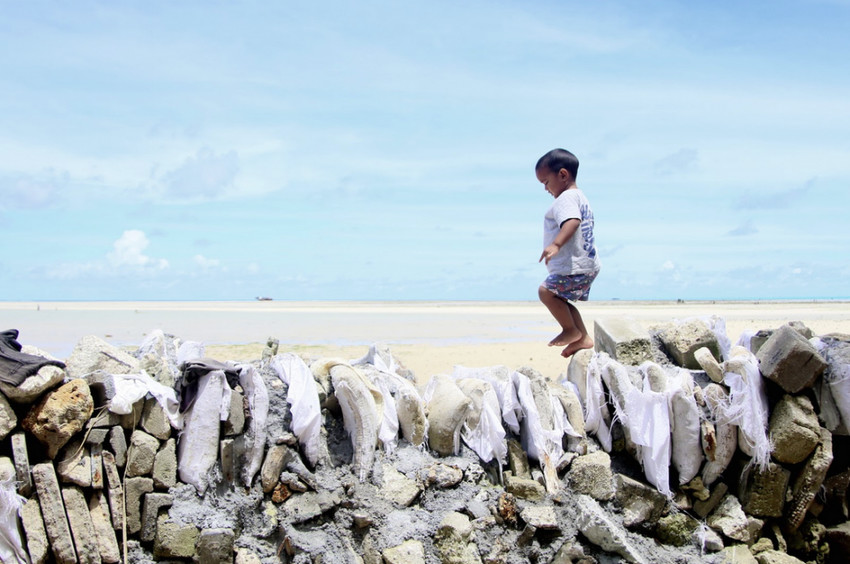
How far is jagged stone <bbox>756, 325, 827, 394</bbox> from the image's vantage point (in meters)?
4.93

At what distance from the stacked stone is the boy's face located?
1985mm

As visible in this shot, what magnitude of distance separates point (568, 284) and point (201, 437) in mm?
3205

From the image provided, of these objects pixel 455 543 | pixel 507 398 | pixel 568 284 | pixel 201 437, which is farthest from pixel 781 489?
pixel 201 437

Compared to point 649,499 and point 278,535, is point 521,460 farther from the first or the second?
point 278,535

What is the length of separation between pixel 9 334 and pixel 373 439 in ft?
7.87

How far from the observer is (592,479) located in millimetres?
4973

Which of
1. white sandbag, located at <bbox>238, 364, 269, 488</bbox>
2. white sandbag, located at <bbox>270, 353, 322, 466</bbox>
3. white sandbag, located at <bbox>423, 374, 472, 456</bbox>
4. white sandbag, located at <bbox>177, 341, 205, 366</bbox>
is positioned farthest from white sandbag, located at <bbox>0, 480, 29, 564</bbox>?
white sandbag, located at <bbox>423, 374, 472, 456</bbox>

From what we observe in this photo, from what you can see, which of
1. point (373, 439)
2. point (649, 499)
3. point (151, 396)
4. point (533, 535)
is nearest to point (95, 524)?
point (151, 396)

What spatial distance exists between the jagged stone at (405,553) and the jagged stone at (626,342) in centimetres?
229

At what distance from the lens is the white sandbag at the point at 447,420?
499 centimetres

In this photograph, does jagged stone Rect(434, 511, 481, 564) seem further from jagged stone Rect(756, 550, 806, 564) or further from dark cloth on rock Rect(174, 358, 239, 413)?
jagged stone Rect(756, 550, 806, 564)

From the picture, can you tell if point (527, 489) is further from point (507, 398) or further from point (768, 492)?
point (768, 492)

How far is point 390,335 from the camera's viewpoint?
2130cm

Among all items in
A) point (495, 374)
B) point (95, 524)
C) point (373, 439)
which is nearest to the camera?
point (95, 524)
